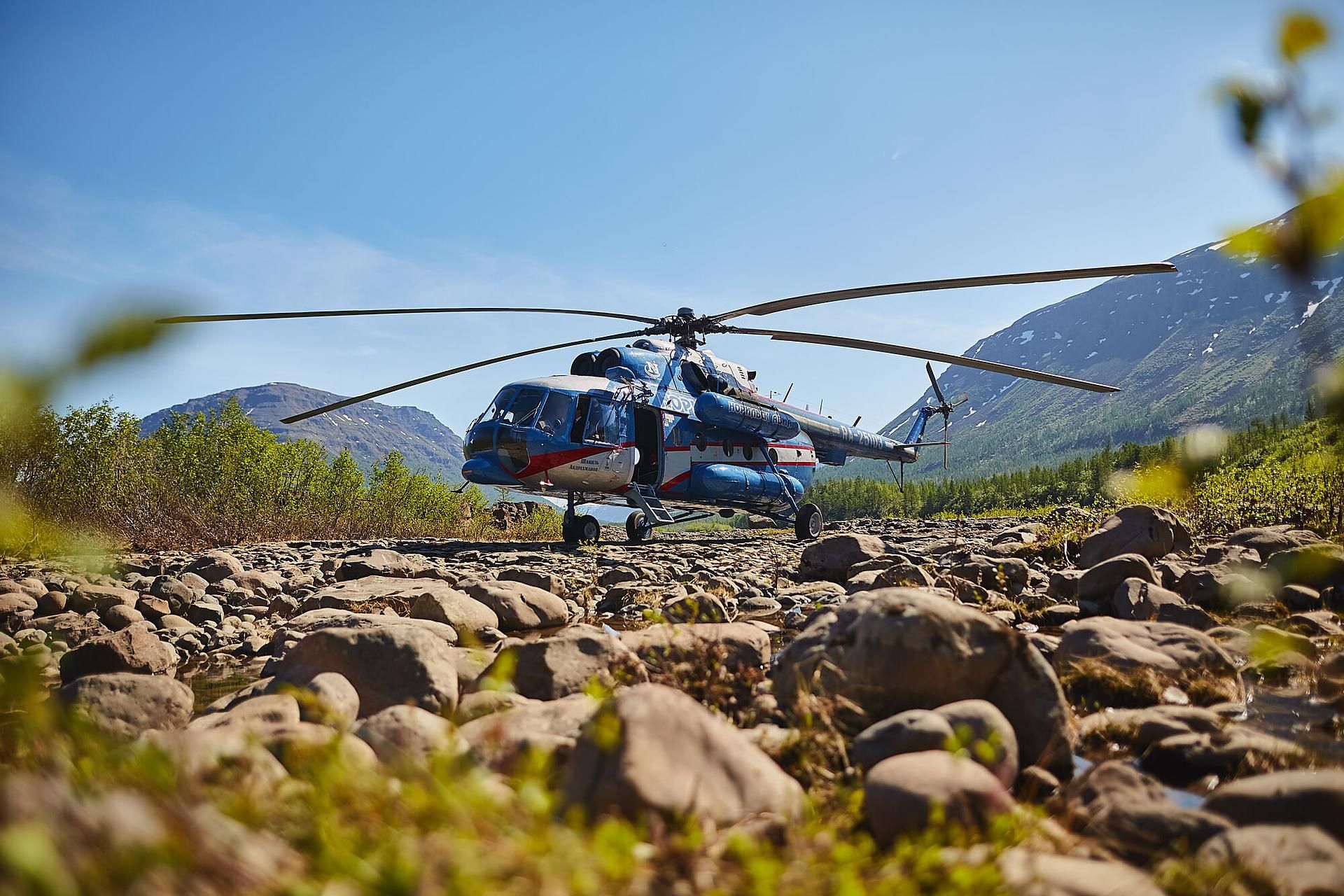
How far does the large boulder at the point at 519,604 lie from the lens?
21.2ft

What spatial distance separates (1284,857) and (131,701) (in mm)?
4620

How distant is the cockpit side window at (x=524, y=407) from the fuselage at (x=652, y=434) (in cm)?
2

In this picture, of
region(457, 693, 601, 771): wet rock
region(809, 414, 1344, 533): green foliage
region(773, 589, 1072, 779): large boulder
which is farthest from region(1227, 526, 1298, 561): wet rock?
region(457, 693, 601, 771): wet rock

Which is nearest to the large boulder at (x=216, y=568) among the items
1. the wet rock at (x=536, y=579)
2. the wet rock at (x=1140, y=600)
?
the wet rock at (x=536, y=579)

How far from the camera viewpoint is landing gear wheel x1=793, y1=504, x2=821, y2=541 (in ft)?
57.0

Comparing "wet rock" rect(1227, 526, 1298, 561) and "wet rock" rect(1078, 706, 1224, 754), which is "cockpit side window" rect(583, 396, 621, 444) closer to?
"wet rock" rect(1227, 526, 1298, 561)

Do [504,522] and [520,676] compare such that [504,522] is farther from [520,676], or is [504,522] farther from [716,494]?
[520,676]

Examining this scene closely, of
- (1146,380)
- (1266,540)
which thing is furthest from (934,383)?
(1146,380)

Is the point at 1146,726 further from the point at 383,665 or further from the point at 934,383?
the point at 934,383

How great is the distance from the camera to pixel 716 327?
1505cm

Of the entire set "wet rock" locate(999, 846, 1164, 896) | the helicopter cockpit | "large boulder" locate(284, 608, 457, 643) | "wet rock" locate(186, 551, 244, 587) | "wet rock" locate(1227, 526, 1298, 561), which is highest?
the helicopter cockpit

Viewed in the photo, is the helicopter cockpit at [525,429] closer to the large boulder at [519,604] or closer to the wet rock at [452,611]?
the large boulder at [519,604]

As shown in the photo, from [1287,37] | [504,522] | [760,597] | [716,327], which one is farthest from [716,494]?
[1287,37]

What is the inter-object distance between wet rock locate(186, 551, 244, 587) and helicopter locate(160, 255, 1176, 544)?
2268mm
